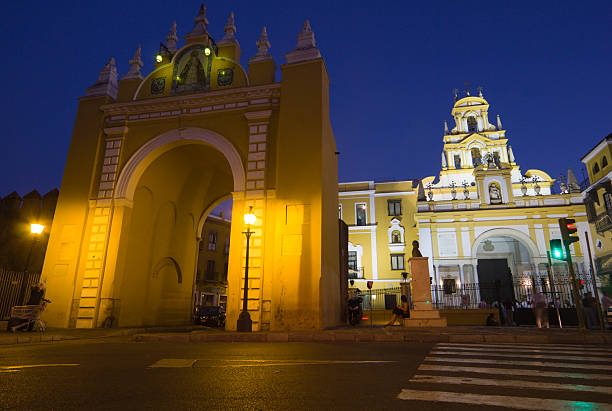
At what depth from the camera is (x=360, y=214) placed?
1464 inches

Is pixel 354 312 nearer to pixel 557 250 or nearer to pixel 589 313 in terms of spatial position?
pixel 589 313

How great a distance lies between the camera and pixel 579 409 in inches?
108

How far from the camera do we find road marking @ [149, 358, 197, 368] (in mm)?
4727

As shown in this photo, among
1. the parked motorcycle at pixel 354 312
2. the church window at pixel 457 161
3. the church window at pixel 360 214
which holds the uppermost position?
the church window at pixel 457 161

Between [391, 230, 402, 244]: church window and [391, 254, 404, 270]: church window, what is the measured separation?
135 cm

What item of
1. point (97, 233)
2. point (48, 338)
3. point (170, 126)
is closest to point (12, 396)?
point (48, 338)

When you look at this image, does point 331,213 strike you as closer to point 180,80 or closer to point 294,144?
point 294,144

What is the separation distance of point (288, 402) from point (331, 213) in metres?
12.9

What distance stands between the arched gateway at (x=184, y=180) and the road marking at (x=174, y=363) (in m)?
6.72

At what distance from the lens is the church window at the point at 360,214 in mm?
36844

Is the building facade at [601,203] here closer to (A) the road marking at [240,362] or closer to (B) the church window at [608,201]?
(B) the church window at [608,201]

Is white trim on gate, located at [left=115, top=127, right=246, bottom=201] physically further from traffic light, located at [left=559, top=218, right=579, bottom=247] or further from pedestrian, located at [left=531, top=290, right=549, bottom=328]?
pedestrian, located at [left=531, top=290, right=549, bottom=328]

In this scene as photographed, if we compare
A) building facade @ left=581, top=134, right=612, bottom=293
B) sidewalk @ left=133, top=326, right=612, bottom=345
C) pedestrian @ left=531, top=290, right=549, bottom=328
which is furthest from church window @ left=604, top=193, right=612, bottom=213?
sidewalk @ left=133, top=326, right=612, bottom=345

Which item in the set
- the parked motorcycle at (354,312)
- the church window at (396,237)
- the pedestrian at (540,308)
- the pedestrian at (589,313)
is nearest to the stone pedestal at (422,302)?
the pedestrian at (540,308)
